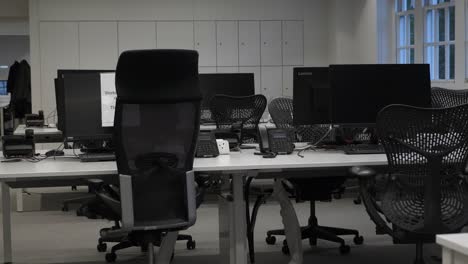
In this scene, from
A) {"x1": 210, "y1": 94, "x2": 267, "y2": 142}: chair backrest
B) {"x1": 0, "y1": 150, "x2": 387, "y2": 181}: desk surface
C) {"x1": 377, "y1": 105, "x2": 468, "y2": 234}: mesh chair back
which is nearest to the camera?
{"x1": 377, "y1": 105, "x2": 468, "y2": 234}: mesh chair back

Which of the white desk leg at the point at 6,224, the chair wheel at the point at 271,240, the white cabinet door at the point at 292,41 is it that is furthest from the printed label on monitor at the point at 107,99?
the white cabinet door at the point at 292,41

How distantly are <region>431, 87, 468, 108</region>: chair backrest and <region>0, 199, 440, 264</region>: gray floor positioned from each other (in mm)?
1180

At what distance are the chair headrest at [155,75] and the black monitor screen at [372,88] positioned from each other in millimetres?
1229

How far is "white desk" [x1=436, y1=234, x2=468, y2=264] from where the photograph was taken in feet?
5.10

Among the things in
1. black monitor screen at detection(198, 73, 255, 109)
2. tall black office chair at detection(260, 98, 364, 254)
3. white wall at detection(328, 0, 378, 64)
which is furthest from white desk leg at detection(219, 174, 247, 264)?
white wall at detection(328, 0, 378, 64)

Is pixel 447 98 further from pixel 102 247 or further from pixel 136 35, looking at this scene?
pixel 136 35

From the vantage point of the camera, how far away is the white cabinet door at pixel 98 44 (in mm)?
9070

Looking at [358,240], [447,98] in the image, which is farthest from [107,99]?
[447,98]

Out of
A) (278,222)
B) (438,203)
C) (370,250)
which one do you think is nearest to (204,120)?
(278,222)

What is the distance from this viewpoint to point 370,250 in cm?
459

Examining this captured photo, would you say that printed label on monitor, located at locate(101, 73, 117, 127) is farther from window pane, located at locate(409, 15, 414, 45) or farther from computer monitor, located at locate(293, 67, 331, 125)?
window pane, located at locate(409, 15, 414, 45)

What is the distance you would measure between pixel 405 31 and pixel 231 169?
5.66 metres

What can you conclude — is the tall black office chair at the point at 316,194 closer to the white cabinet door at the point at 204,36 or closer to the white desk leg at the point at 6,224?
the white desk leg at the point at 6,224

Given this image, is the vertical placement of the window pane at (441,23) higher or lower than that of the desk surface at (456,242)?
higher
